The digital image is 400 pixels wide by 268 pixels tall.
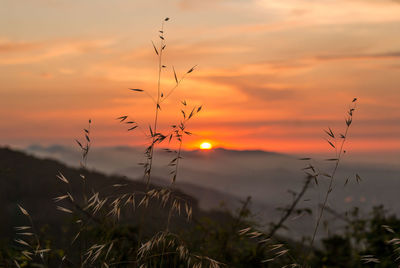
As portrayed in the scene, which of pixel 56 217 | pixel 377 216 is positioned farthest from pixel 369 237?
pixel 56 217

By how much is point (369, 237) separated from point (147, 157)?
3790mm

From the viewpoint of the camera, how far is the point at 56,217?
10141mm

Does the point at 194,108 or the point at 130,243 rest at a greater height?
the point at 194,108

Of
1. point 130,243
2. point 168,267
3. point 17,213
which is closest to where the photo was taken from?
point 168,267

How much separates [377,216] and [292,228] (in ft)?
6.03

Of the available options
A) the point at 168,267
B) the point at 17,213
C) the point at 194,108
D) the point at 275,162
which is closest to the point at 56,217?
the point at 17,213

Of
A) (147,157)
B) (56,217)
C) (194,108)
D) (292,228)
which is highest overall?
(194,108)

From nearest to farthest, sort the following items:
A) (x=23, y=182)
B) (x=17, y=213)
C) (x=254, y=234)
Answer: (x=254, y=234) → (x=17, y=213) → (x=23, y=182)

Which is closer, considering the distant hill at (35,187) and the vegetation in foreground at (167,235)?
the vegetation in foreground at (167,235)

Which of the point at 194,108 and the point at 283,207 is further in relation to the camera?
the point at 283,207

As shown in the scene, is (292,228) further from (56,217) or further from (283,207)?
(56,217)

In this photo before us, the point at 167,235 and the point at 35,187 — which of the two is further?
the point at 35,187

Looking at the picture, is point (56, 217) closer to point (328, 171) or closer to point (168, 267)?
point (168, 267)

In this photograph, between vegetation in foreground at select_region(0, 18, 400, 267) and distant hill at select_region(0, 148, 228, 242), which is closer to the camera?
vegetation in foreground at select_region(0, 18, 400, 267)
